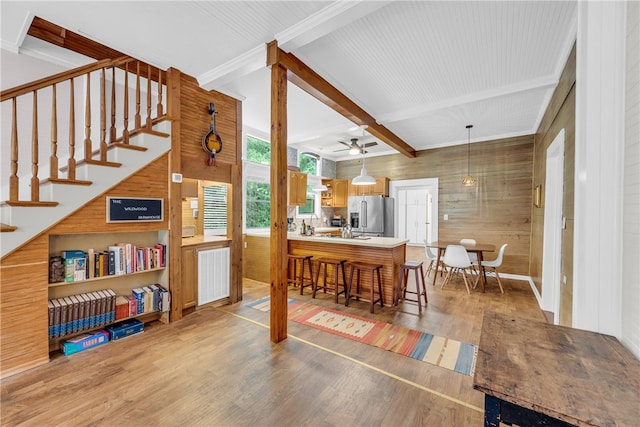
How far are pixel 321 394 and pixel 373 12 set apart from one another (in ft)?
9.94

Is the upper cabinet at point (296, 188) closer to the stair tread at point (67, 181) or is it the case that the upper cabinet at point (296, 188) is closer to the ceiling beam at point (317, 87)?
the ceiling beam at point (317, 87)

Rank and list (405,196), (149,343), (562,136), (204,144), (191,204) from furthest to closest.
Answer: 1. (405,196)
2. (191,204)
3. (204,144)
4. (562,136)
5. (149,343)

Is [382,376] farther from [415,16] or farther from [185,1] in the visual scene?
[185,1]

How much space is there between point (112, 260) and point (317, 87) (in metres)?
2.93

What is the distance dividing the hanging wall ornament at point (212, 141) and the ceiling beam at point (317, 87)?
1.25 m

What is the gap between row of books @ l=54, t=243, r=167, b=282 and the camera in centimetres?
246

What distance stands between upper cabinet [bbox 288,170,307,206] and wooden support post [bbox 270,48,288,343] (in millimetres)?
2940

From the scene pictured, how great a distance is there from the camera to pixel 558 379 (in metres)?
0.85

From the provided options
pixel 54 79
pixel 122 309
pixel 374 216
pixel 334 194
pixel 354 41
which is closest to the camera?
pixel 54 79

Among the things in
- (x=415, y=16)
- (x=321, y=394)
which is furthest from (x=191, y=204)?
(x=415, y=16)

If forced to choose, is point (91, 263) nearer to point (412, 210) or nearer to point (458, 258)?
point (458, 258)

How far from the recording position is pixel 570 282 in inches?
93.4

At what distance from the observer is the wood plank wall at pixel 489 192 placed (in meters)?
5.28

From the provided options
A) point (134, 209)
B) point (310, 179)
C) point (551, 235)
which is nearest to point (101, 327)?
point (134, 209)
